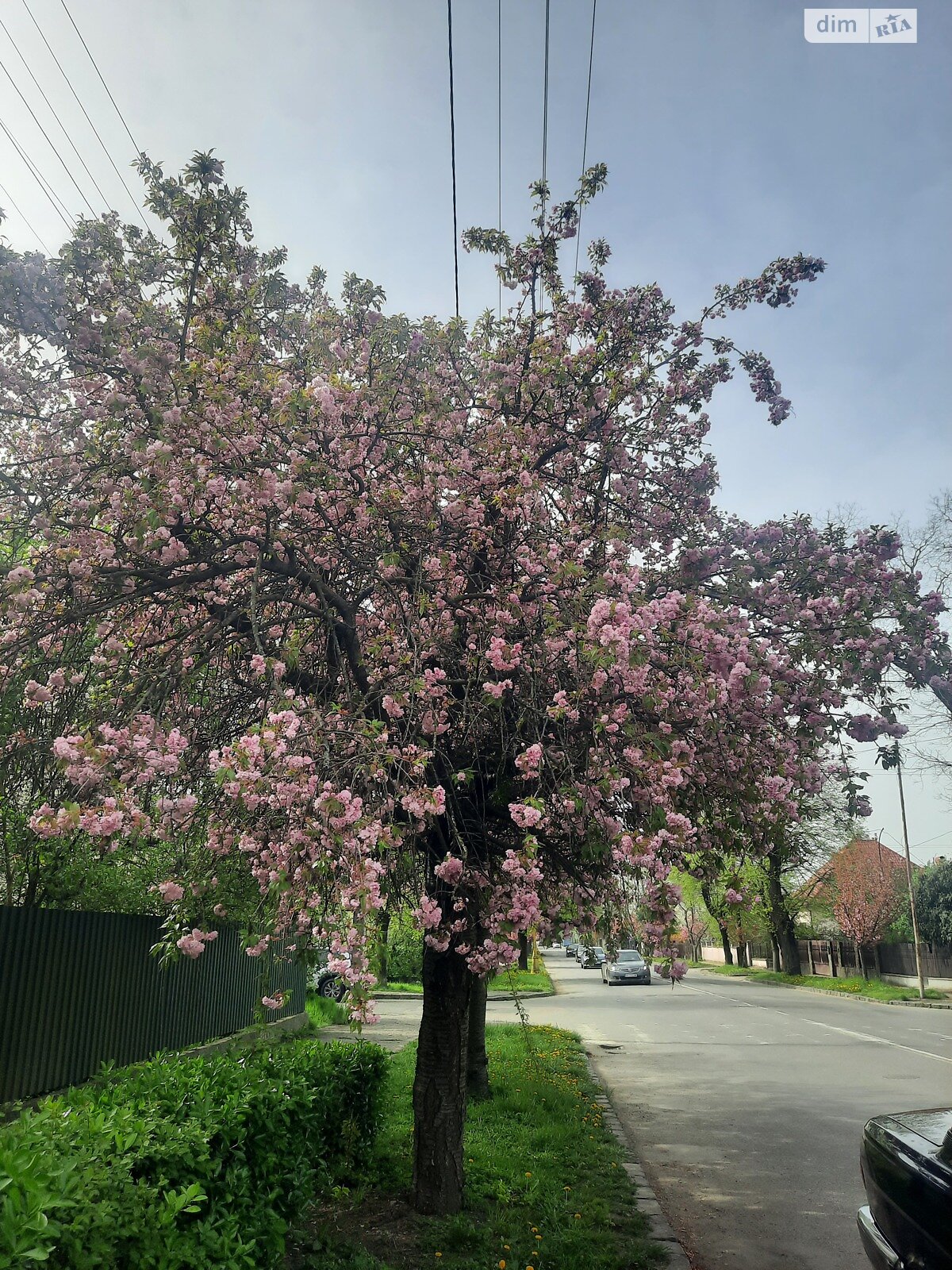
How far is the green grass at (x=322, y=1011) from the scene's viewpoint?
54.7ft

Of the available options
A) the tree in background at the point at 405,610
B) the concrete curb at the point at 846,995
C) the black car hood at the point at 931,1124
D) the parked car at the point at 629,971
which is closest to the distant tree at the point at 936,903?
the concrete curb at the point at 846,995

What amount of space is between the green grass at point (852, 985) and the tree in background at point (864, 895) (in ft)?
5.62

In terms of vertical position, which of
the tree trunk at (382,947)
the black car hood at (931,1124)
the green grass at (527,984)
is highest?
the tree trunk at (382,947)

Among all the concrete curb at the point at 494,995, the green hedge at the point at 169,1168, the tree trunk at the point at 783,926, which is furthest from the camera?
the tree trunk at the point at 783,926

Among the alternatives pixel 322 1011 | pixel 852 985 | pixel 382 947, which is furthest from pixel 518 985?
pixel 382 947

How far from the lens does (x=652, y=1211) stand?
20.2ft

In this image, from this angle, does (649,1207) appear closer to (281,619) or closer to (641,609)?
(641,609)

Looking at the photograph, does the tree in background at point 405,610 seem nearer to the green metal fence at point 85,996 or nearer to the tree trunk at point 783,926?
the green metal fence at point 85,996

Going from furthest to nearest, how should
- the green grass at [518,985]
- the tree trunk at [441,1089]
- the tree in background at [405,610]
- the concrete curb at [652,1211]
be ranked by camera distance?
the green grass at [518,985] → the tree trunk at [441,1089] → the concrete curb at [652,1211] → the tree in background at [405,610]

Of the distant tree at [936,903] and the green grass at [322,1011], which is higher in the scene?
the distant tree at [936,903]

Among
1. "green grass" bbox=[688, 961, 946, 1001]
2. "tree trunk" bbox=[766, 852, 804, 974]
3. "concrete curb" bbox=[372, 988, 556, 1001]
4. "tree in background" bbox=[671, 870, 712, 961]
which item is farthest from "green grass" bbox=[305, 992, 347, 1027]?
"tree in background" bbox=[671, 870, 712, 961]

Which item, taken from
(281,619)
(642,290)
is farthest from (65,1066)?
(642,290)

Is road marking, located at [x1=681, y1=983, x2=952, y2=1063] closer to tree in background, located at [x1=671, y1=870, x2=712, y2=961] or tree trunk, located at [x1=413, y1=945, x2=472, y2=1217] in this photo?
tree trunk, located at [x1=413, y1=945, x2=472, y2=1217]

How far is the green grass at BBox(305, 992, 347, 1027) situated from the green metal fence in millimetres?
7024
